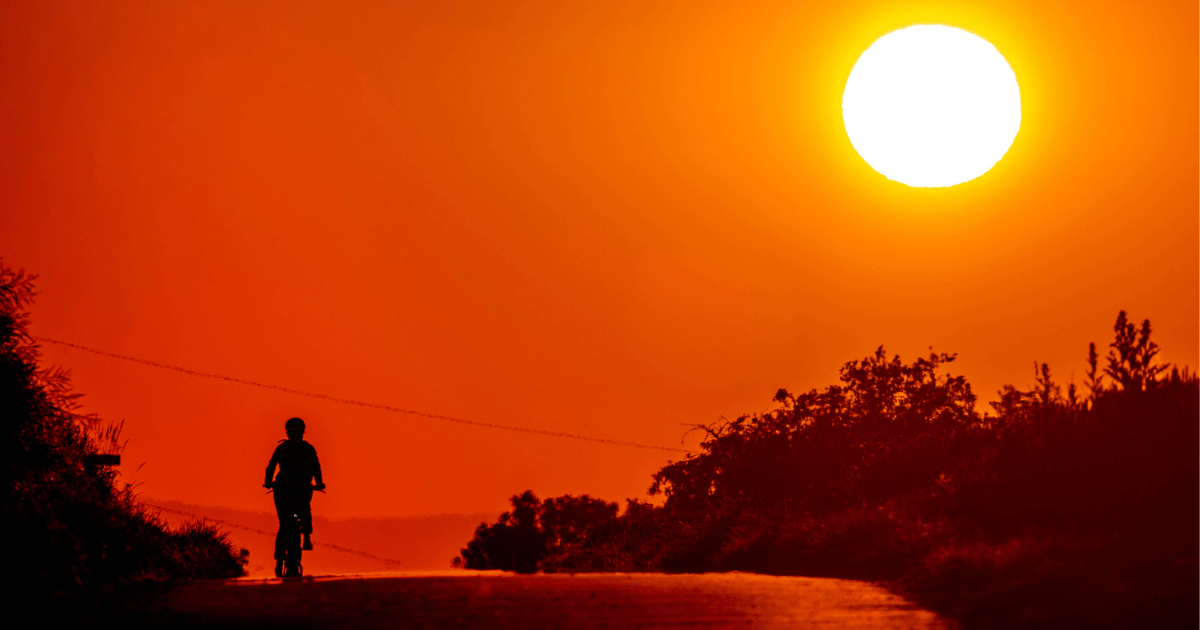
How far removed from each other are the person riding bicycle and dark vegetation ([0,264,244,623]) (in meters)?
1.46

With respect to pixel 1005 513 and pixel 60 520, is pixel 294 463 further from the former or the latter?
A: pixel 1005 513

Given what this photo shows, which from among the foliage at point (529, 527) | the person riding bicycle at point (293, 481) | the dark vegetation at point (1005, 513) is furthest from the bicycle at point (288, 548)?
the foliage at point (529, 527)

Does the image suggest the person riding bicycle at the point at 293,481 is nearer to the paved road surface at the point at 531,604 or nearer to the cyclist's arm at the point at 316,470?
the cyclist's arm at the point at 316,470

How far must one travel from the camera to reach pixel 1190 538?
10883 mm

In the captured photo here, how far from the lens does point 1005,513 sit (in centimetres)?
1373

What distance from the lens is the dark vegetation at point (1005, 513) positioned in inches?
398

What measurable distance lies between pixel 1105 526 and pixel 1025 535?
84cm

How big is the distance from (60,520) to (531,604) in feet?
15.0

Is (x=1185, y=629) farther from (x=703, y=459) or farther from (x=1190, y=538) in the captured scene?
(x=703, y=459)

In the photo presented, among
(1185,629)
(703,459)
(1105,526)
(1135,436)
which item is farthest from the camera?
(703,459)

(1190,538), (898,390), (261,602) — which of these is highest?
(898,390)

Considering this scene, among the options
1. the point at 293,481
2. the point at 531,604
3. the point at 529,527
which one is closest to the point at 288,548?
the point at 293,481

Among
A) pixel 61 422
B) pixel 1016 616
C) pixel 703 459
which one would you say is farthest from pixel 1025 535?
pixel 703 459

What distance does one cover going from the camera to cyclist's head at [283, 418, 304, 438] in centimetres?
1484
